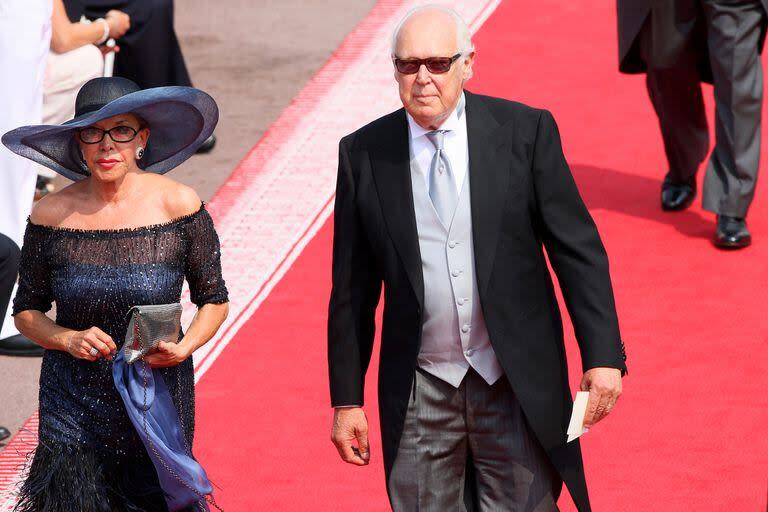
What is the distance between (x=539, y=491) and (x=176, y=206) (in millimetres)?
1238

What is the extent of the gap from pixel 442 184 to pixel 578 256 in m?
0.39

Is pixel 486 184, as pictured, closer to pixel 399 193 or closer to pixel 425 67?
pixel 399 193

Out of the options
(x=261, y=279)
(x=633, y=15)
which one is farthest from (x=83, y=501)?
(x=633, y=15)

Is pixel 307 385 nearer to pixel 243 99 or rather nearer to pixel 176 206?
pixel 176 206

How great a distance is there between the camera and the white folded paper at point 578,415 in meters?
4.16

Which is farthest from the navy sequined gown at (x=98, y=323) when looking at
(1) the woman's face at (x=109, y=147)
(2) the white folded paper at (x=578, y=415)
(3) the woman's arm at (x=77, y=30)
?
(3) the woman's arm at (x=77, y=30)

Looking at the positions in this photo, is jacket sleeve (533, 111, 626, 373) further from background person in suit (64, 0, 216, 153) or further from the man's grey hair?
background person in suit (64, 0, 216, 153)

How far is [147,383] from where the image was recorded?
4.45m

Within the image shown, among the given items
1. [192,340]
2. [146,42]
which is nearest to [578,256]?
[192,340]

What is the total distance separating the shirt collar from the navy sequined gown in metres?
0.67

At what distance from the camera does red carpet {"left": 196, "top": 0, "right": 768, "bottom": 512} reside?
5.67 m

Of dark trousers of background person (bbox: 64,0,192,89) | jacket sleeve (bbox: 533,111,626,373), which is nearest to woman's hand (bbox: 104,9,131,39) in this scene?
dark trousers of background person (bbox: 64,0,192,89)

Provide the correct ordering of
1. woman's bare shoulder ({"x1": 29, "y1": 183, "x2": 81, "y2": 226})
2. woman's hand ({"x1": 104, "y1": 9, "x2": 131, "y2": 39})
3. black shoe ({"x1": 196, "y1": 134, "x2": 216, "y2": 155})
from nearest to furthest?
woman's bare shoulder ({"x1": 29, "y1": 183, "x2": 81, "y2": 226})
woman's hand ({"x1": 104, "y1": 9, "x2": 131, "y2": 39})
black shoe ({"x1": 196, "y1": 134, "x2": 216, "y2": 155})

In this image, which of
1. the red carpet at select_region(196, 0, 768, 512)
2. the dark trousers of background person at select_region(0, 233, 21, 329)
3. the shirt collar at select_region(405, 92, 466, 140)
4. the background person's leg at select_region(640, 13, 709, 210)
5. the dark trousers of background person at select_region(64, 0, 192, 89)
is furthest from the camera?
the dark trousers of background person at select_region(64, 0, 192, 89)
